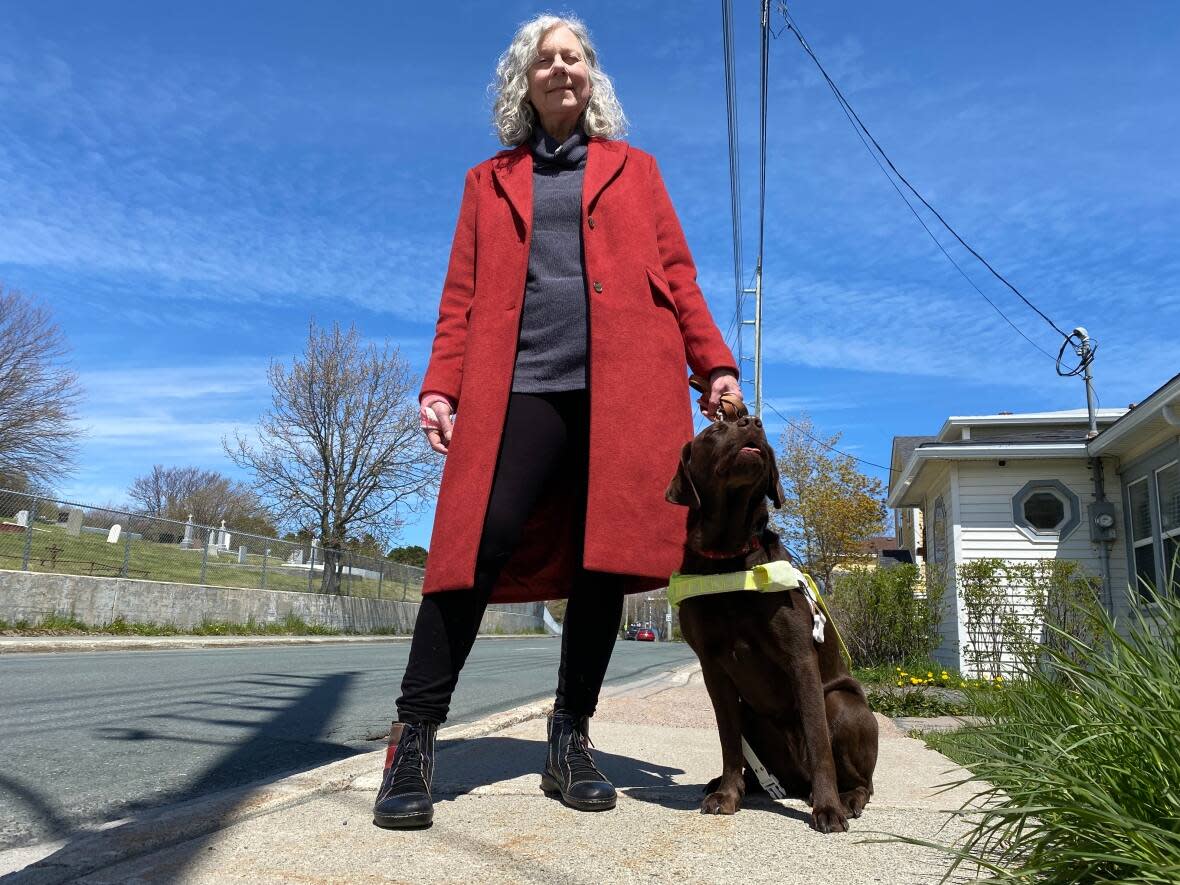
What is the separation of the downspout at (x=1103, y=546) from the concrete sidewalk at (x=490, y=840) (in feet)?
36.6

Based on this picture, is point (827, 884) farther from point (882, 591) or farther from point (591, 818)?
point (882, 591)

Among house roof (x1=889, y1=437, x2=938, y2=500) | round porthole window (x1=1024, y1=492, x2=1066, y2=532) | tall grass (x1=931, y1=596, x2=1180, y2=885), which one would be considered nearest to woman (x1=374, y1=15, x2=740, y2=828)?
tall grass (x1=931, y1=596, x2=1180, y2=885)

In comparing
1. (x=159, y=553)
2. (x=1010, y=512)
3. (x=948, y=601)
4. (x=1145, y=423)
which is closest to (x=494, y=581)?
(x=1145, y=423)

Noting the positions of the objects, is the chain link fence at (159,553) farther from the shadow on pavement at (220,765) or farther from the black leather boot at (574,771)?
the black leather boot at (574,771)

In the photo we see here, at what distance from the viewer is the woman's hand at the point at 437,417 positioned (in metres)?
2.77

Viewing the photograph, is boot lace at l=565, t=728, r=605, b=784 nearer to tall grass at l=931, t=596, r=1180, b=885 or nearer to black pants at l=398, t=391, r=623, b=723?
black pants at l=398, t=391, r=623, b=723

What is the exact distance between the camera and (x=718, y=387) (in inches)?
114

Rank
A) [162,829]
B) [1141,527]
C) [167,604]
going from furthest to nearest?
[167,604] → [1141,527] → [162,829]

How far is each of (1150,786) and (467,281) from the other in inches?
90.4

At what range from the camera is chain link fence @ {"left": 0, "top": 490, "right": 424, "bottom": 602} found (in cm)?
1468

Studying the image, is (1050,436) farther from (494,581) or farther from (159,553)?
(159,553)

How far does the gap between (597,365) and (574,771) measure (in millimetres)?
1206

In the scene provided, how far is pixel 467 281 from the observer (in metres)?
2.94

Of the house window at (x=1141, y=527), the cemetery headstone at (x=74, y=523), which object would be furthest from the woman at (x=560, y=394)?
the cemetery headstone at (x=74, y=523)
